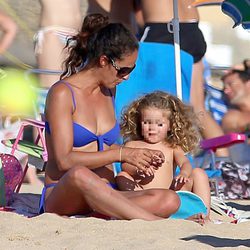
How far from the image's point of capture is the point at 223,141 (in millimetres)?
5984

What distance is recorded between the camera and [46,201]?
451cm

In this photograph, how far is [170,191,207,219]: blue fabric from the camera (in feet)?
14.8

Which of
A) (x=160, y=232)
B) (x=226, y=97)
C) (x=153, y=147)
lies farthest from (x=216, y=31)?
(x=160, y=232)

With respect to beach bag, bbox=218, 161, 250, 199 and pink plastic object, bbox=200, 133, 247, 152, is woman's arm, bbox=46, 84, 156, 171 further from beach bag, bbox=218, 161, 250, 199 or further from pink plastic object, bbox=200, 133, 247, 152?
beach bag, bbox=218, 161, 250, 199

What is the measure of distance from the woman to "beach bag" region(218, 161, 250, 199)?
1.75 m

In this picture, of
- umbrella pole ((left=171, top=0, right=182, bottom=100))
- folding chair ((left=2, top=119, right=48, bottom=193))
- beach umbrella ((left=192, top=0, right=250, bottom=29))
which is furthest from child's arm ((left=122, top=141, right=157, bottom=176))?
folding chair ((left=2, top=119, right=48, bottom=193))

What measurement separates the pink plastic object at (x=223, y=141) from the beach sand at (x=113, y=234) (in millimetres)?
1487

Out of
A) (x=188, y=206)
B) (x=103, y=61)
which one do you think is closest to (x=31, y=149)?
(x=103, y=61)

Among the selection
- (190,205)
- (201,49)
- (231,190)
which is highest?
(201,49)

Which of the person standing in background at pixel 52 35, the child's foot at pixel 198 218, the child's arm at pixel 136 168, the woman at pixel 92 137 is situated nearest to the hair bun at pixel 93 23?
the woman at pixel 92 137

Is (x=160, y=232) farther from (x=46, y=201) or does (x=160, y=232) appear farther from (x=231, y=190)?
(x=231, y=190)

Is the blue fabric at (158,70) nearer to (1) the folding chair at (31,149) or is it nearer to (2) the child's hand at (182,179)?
(1) the folding chair at (31,149)

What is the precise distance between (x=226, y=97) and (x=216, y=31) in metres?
3.12

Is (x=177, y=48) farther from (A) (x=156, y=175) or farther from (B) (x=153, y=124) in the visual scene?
(A) (x=156, y=175)
